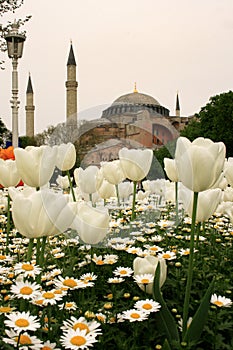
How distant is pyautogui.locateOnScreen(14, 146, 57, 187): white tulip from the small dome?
555 millimetres

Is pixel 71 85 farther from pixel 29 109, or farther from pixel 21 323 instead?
pixel 21 323

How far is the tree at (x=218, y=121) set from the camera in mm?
26812

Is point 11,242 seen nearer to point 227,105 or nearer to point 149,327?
point 149,327

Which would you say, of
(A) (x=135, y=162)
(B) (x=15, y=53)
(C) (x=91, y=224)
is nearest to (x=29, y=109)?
(B) (x=15, y=53)

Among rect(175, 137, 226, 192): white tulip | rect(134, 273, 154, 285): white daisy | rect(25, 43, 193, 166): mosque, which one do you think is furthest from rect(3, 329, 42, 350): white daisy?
rect(25, 43, 193, 166): mosque

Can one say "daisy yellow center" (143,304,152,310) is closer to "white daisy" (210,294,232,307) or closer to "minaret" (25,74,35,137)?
"white daisy" (210,294,232,307)

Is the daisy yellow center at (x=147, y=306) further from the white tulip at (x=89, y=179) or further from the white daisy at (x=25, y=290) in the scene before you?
the white tulip at (x=89, y=179)

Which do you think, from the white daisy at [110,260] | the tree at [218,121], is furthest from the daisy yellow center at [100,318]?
the tree at [218,121]

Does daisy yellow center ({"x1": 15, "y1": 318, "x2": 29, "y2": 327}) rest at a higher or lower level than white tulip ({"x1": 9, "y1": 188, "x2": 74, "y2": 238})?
lower

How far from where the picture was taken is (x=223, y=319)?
180cm

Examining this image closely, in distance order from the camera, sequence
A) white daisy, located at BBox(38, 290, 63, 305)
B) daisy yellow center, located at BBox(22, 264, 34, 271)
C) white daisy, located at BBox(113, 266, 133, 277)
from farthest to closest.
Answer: white daisy, located at BBox(113, 266, 133, 277), daisy yellow center, located at BBox(22, 264, 34, 271), white daisy, located at BBox(38, 290, 63, 305)

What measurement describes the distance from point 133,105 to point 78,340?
51.7 inches

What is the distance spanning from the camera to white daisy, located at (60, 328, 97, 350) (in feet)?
4.14

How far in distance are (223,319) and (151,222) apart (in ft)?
3.93
